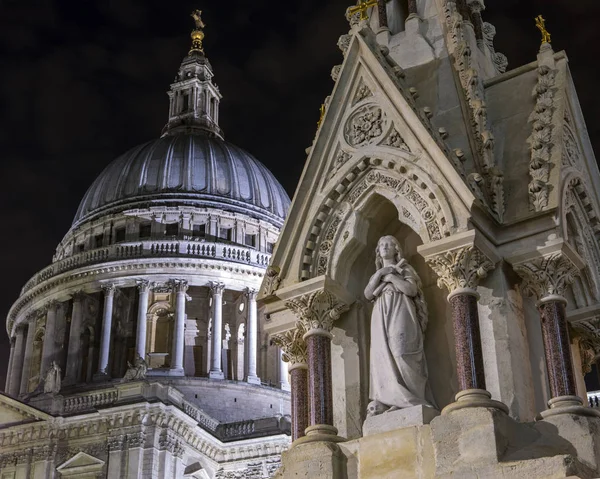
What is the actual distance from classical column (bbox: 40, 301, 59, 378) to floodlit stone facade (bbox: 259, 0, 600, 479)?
5457cm

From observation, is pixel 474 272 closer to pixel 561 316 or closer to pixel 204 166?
pixel 561 316

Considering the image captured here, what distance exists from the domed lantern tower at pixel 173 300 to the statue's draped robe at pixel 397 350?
39680 millimetres

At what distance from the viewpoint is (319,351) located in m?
13.9

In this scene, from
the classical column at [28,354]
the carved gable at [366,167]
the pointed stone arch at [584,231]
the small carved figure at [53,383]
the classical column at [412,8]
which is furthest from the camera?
the classical column at [28,354]

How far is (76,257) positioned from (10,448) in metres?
20.0

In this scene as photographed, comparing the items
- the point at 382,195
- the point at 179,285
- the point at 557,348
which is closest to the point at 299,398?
the point at 382,195

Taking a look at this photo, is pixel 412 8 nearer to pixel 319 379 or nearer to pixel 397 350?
pixel 397 350

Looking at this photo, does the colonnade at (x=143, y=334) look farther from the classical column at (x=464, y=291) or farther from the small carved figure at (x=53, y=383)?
the classical column at (x=464, y=291)

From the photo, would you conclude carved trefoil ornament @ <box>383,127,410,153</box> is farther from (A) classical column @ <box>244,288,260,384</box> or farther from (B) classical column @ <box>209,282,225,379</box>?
(A) classical column @ <box>244,288,260,384</box>

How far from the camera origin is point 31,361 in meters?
70.2

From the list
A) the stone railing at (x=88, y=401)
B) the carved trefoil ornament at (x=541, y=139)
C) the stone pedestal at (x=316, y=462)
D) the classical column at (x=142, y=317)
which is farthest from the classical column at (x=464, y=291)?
the classical column at (x=142, y=317)

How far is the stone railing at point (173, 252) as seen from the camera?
67.0 m

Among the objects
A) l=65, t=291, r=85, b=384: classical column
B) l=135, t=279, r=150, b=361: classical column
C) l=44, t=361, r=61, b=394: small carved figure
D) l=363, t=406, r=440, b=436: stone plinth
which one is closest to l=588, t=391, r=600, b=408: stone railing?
l=363, t=406, r=440, b=436: stone plinth

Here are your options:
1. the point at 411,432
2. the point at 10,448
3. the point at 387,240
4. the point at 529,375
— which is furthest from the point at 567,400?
the point at 10,448
